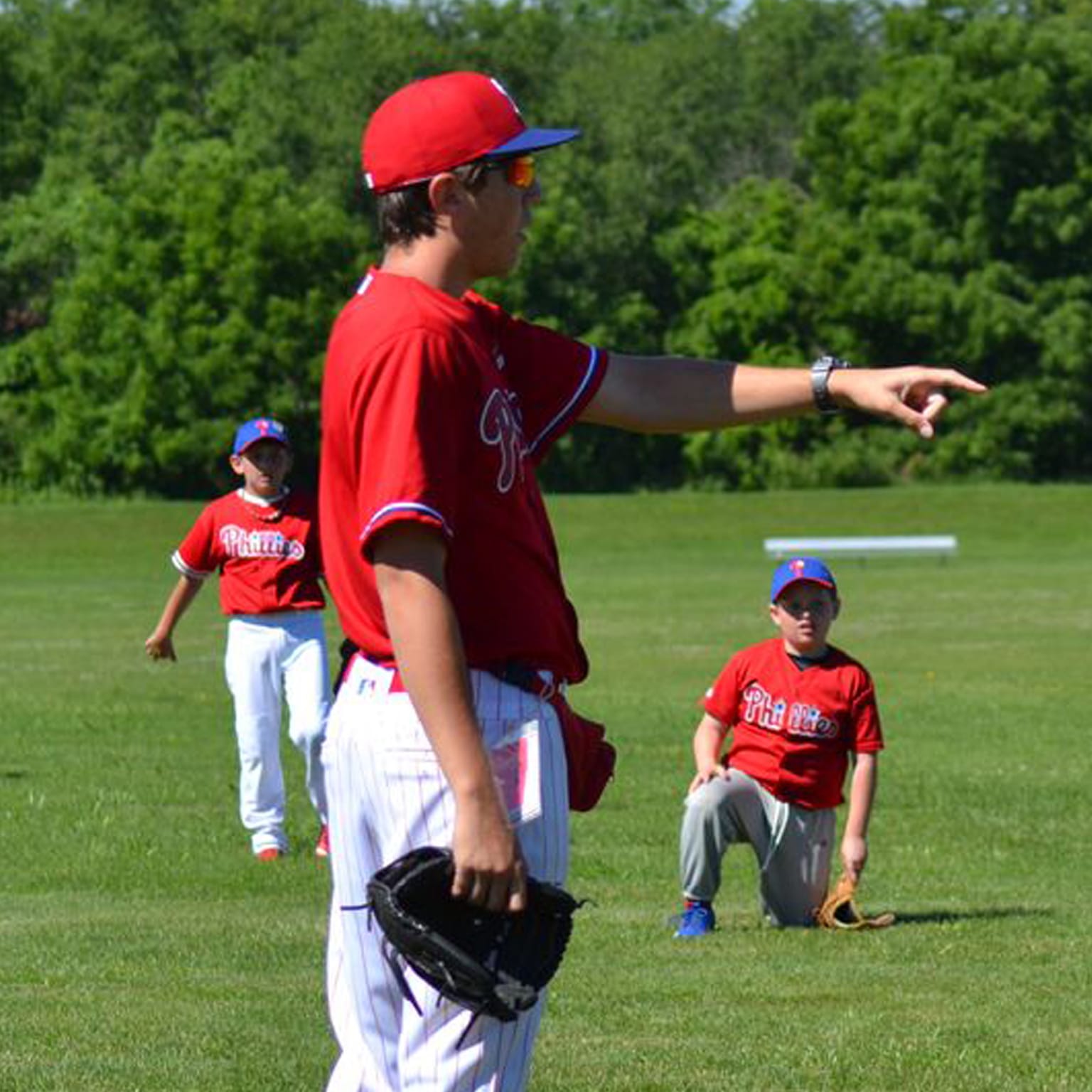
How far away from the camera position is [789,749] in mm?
9922

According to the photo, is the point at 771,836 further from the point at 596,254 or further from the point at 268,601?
the point at 596,254

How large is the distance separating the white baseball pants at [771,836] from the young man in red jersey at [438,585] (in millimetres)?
5497

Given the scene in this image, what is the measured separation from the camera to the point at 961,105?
6756 cm

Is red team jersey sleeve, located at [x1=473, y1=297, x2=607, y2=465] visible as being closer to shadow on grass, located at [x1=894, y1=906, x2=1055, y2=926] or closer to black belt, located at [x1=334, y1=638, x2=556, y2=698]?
black belt, located at [x1=334, y1=638, x2=556, y2=698]

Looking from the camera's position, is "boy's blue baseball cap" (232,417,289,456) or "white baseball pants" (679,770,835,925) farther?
"boy's blue baseball cap" (232,417,289,456)

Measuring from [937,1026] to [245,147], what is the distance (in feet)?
221

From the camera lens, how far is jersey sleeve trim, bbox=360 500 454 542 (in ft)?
12.9

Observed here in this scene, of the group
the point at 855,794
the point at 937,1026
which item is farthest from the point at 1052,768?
the point at 937,1026

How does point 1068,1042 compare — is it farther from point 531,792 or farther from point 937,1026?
point 531,792

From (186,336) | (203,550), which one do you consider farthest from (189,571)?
(186,336)

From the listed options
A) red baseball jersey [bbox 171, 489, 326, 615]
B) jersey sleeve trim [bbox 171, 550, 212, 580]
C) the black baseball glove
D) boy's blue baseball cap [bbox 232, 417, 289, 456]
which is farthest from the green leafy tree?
the black baseball glove

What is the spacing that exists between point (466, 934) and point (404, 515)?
2.16 ft

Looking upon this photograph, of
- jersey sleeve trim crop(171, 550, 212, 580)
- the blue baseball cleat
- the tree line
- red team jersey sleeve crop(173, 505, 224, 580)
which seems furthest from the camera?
the tree line

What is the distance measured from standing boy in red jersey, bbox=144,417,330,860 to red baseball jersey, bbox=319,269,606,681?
7854mm
